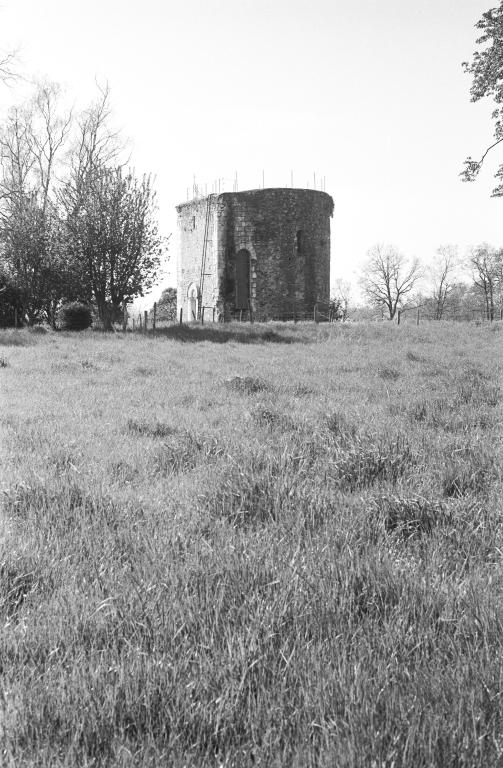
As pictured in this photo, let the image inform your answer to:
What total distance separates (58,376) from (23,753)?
9.80m

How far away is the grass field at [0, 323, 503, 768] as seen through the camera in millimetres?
1752

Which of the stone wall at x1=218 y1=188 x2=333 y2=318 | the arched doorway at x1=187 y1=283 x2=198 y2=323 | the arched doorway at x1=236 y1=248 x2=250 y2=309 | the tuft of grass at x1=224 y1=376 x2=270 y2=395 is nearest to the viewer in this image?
the tuft of grass at x1=224 y1=376 x2=270 y2=395

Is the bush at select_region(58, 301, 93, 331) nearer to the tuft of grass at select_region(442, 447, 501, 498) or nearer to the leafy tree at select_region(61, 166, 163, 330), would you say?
the leafy tree at select_region(61, 166, 163, 330)

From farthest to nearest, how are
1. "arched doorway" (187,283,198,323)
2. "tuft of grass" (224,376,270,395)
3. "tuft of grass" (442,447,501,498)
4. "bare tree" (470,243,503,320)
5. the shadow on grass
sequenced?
1. "bare tree" (470,243,503,320)
2. "arched doorway" (187,283,198,323)
3. the shadow on grass
4. "tuft of grass" (224,376,270,395)
5. "tuft of grass" (442,447,501,498)

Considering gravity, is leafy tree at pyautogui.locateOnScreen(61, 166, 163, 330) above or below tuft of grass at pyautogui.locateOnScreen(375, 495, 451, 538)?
above

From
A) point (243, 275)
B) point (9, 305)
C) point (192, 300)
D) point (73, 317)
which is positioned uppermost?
point (243, 275)

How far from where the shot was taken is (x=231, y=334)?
81.6 feet

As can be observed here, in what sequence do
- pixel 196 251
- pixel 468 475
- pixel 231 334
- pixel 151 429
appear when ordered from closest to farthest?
1. pixel 468 475
2. pixel 151 429
3. pixel 231 334
4. pixel 196 251

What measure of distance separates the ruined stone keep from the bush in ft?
39.5

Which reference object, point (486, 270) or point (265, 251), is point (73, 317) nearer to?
point (265, 251)

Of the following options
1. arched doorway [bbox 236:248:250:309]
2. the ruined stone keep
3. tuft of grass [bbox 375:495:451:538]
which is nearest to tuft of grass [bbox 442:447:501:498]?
tuft of grass [bbox 375:495:451:538]

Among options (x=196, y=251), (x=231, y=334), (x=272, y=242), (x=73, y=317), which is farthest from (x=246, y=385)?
(x=196, y=251)

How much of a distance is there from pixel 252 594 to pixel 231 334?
2252 centimetres

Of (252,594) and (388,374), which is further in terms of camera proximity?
(388,374)
